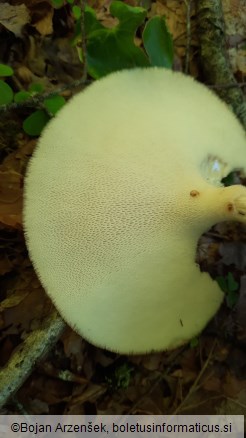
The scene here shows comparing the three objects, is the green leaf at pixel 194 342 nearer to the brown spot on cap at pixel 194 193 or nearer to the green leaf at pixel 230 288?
the green leaf at pixel 230 288

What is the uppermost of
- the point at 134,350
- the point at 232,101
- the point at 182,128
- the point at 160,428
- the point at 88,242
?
the point at 182,128

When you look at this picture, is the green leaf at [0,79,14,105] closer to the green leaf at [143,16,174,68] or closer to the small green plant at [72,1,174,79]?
the small green plant at [72,1,174,79]

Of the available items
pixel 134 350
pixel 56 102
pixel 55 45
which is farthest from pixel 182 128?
pixel 55 45

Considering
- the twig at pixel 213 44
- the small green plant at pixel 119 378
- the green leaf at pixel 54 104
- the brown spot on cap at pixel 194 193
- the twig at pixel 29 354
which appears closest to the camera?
the brown spot on cap at pixel 194 193

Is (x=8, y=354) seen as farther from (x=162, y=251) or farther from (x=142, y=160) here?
(x=142, y=160)

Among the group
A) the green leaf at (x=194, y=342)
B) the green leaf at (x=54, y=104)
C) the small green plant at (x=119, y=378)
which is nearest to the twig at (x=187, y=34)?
the green leaf at (x=54, y=104)

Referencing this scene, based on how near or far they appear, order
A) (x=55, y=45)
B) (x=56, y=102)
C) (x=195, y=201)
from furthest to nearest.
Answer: (x=55, y=45) < (x=56, y=102) < (x=195, y=201)
